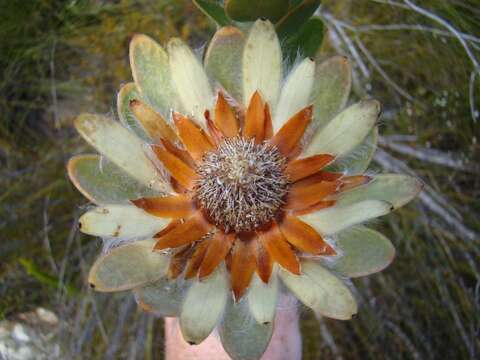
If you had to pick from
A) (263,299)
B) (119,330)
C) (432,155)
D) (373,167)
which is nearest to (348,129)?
(263,299)

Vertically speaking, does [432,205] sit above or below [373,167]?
below

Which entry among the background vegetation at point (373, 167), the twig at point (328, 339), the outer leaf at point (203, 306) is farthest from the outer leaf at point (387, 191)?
the twig at point (328, 339)

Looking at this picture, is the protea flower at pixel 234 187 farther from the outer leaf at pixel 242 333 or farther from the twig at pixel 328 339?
the twig at pixel 328 339

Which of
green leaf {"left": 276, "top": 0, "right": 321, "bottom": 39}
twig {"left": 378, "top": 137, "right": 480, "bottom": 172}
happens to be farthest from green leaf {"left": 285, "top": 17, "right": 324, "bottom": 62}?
twig {"left": 378, "top": 137, "right": 480, "bottom": 172}

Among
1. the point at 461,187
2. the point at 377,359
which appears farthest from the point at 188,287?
the point at 461,187

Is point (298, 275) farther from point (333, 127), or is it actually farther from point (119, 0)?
point (119, 0)

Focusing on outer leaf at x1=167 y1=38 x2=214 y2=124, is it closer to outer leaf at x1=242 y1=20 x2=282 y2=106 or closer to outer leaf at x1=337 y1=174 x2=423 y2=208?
outer leaf at x1=242 y1=20 x2=282 y2=106

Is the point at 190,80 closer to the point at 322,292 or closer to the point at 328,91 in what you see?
the point at 328,91
